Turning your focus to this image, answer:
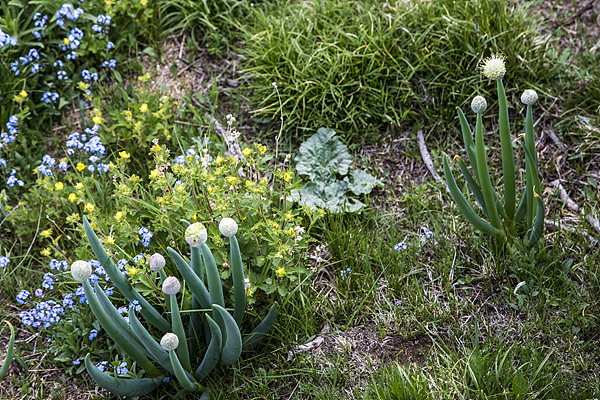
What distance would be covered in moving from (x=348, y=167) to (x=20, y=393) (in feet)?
6.49

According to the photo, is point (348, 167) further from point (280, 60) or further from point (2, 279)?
point (2, 279)

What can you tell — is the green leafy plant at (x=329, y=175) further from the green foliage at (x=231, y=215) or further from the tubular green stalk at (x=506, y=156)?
the tubular green stalk at (x=506, y=156)

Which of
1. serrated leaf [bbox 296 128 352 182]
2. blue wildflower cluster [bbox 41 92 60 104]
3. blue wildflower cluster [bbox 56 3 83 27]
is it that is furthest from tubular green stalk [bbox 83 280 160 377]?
blue wildflower cluster [bbox 56 3 83 27]

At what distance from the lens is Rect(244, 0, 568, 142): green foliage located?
3.14 metres

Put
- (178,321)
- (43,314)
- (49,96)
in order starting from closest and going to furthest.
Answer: (178,321) → (43,314) → (49,96)

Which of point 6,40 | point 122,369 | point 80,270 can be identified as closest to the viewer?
point 80,270

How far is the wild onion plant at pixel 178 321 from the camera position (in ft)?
5.92

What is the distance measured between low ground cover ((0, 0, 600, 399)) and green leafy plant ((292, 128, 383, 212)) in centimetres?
2

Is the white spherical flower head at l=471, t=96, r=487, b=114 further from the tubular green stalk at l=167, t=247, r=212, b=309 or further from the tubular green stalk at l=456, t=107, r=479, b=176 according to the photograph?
the tubular green stalk at l=167, t=247, r=212, b=309

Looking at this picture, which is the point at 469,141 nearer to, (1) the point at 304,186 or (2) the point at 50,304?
(1) the point at 304,186

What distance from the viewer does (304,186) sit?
2996 mm

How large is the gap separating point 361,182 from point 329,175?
0.61ft

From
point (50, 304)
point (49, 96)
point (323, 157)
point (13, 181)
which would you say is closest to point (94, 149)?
point (13, 181)

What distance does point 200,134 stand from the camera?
3045 millimetres
